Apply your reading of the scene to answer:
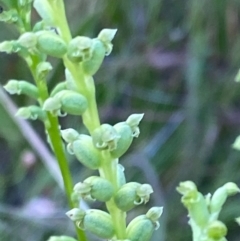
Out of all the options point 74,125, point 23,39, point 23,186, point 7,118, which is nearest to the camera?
point 23,39

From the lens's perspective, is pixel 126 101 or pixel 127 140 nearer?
pixel 127 140

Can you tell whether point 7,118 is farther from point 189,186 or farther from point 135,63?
point 189,186

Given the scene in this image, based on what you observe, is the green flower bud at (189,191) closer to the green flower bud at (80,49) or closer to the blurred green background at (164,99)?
the green flower bud at (80,49)

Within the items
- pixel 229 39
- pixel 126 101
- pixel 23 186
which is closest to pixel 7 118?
pixel 23 186

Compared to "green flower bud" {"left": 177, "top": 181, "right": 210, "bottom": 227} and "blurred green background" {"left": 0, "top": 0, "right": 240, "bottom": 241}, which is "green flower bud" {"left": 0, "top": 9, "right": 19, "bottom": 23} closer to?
"green flower bud" {"left": 177, "top": 181, "right": 210, "bottom": 227}

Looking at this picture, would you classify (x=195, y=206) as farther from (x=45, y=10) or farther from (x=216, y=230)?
(x=45, y=10)

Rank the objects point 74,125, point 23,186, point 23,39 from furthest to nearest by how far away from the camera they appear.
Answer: point 23,186 → point 74,125 → point 23,39

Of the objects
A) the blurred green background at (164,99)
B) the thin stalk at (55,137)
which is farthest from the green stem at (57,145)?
the blurred green background at (164,99)

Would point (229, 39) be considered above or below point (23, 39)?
above
